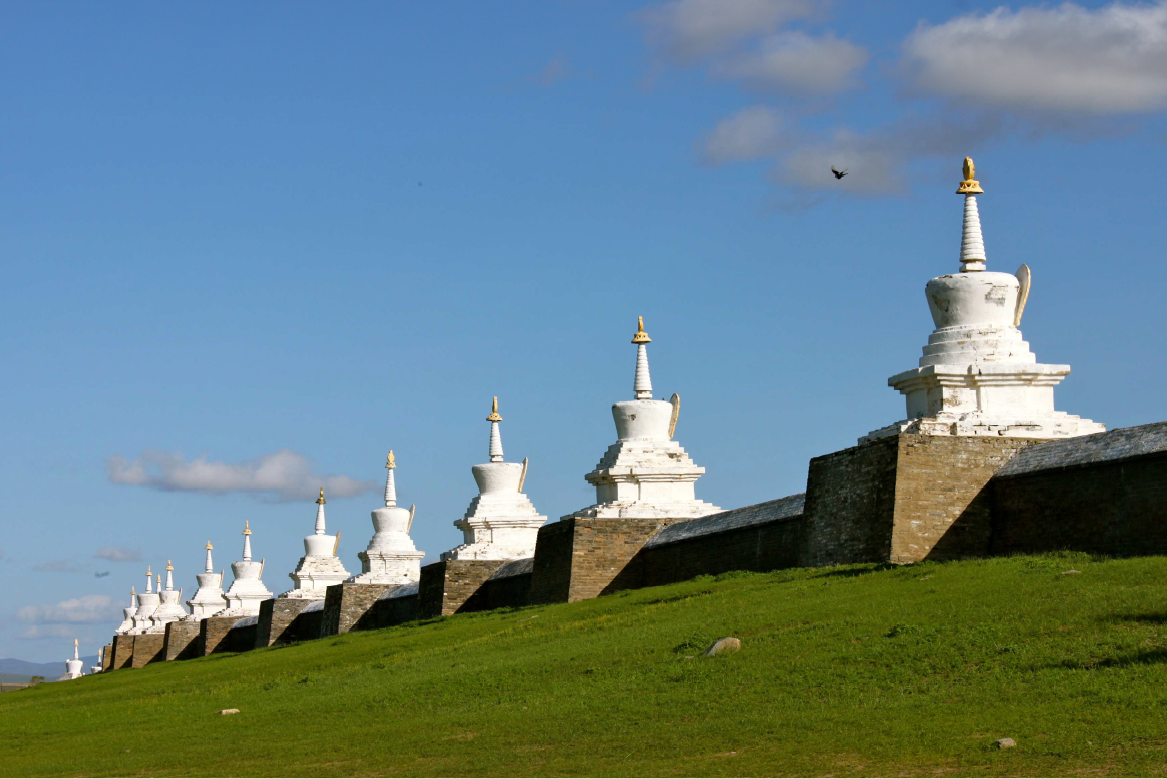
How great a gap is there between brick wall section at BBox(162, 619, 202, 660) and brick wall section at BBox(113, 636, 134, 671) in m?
7.95

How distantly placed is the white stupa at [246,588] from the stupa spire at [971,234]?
47.3 metres

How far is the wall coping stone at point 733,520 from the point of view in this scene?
2630 cm

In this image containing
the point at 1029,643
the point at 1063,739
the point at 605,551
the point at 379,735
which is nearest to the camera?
the point at 1063,739

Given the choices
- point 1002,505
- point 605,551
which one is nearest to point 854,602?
point 1002,505

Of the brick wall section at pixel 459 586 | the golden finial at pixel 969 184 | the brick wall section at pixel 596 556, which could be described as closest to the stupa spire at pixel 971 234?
the golden finial at pixel 969 184

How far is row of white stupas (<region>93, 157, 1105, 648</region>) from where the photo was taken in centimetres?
2409

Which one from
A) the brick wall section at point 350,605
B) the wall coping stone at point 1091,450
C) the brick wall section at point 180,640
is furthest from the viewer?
the brick wall section at point 180,640

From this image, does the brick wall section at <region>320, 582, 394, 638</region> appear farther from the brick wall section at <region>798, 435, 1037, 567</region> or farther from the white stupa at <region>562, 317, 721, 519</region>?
the brick wall section at <region>798, 435, 1037, 567</region>

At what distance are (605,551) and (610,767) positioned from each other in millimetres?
19378

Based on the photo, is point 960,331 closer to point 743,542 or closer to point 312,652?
point 743,542

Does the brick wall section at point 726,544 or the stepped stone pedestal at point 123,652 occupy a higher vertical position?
the stepped stone pedestal at point 123,652

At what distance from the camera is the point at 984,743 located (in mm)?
12070

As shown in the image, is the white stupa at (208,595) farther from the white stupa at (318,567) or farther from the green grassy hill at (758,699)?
the green grassy hill at (758,699)

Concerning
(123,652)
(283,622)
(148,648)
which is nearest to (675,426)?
(283,622)
